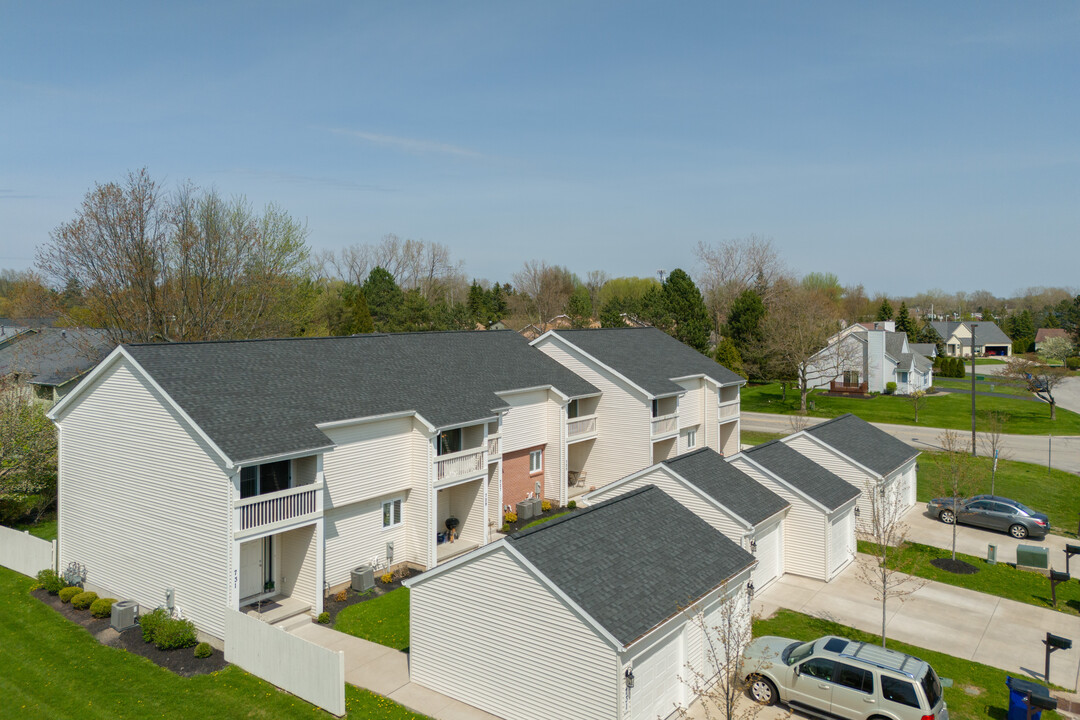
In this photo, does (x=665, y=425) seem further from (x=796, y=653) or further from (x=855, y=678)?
(x=855, y=678)

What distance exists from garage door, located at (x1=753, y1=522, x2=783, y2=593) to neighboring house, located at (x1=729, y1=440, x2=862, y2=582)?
0.73 metres

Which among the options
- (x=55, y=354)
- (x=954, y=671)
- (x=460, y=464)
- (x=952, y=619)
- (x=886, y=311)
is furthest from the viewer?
(x=886, y=311)

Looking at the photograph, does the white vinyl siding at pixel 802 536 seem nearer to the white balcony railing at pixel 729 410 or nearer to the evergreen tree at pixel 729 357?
the white balcony railing at pixel 729 410

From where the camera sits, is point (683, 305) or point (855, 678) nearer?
point (855, 678)

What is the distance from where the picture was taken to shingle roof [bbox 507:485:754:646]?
14.0 m

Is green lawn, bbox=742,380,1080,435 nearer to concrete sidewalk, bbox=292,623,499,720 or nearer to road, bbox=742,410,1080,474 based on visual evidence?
road, bbox=742,410,1080,474

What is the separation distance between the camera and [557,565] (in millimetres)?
14602

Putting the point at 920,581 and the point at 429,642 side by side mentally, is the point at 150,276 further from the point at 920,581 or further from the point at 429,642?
the point at 920,581

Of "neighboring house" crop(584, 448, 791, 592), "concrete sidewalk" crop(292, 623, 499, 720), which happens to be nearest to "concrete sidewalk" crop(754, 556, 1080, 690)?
"neighboring house" crop(584, 448, 791, 592)

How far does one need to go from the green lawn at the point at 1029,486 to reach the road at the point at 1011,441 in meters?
2.40

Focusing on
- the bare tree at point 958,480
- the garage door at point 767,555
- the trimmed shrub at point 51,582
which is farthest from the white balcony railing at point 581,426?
the trimmed shrub at point 51,582

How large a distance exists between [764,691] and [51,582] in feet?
72.5

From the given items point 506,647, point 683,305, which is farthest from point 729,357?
point 506,647

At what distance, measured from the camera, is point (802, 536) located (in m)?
24.1
